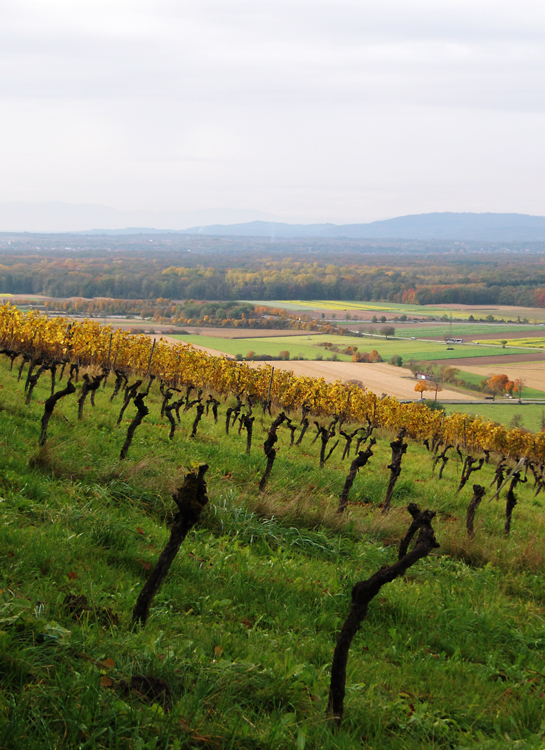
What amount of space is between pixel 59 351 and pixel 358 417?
45.3ft

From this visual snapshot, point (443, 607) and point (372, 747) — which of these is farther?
point (443, 607)

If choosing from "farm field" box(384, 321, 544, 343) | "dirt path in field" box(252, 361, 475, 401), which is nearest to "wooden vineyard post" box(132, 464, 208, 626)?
"dirt path in field" box(252, 361, 475, 401)

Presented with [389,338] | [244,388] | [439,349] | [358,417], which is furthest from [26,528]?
[389,338]

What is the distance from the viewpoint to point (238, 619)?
15.5 feet

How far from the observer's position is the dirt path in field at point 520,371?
A: 5550cm

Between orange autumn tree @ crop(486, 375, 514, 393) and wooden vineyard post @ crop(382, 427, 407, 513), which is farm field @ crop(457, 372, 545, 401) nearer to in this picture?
orange autumn tree @ crop(486, 375, 514, 393)

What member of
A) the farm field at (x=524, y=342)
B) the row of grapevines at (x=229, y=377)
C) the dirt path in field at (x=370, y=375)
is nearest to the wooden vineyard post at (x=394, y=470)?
the row of grapevines at (x=229, y=377)

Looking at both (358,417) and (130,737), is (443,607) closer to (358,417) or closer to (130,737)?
(130,737)

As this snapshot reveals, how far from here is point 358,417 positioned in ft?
90.3

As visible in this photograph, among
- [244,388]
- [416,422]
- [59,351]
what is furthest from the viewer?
[416,422]

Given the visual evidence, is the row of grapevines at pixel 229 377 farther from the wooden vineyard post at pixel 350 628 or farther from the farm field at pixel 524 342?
the farm field at pixel 524 342

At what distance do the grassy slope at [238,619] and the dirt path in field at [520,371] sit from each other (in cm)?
5054

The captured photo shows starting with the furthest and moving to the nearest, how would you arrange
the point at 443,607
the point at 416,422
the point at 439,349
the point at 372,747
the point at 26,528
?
the point at 439,349 → the point at 416,422 → the point at 443,607 → the point at 26,528 → the point at 372,747

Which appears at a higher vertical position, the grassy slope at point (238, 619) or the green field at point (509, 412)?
the grassy slope at point (238, 619)
